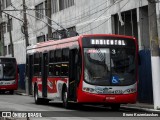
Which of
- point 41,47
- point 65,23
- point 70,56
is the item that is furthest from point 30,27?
point 70,56

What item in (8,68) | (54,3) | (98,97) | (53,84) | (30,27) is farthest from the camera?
(30,27)

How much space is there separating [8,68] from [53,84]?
66.5 feet

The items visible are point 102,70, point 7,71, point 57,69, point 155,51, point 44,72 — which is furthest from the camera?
point 7,71

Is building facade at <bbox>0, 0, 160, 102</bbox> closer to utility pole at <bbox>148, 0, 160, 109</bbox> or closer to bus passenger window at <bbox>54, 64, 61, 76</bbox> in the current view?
utility pole at <bbox>148, 0, 160, 109</bbox>

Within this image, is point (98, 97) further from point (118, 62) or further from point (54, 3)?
point (54, 3)

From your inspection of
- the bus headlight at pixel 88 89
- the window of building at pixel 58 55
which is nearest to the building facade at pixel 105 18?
the window of building at pixel 58 55

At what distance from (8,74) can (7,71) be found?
300 millimetres

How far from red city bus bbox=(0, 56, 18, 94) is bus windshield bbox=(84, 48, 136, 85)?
23962mm

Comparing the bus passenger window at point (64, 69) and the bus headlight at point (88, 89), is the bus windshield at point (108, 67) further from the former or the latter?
the bus passenger window at point (64, 69)

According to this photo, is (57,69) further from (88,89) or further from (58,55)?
(88,89)

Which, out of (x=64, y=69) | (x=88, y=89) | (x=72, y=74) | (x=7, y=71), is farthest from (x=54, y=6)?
(x=88, y=89)

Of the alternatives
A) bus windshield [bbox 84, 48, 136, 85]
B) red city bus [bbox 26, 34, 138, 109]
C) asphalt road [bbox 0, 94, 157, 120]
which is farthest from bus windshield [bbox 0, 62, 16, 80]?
bus windshield [bbox 84, 48, 136, 85]

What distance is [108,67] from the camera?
20859 mm

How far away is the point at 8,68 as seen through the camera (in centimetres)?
4434
